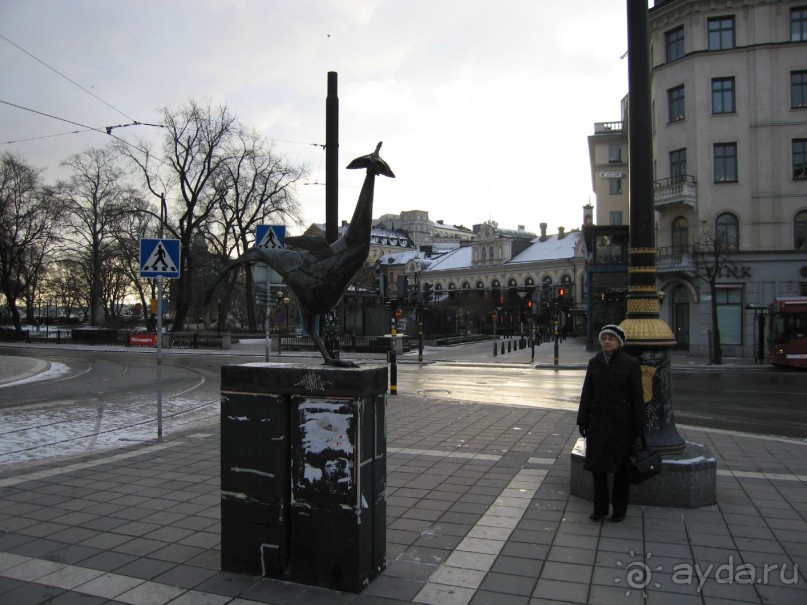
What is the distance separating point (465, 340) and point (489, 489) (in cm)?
4108

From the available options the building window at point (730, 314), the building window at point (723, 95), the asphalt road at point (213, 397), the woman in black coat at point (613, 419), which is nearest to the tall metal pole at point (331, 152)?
the asphalt road at point (213, 397)

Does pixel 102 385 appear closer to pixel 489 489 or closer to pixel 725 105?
pixel 489 489

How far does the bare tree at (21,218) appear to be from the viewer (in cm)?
4741

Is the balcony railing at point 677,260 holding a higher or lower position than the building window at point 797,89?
lower

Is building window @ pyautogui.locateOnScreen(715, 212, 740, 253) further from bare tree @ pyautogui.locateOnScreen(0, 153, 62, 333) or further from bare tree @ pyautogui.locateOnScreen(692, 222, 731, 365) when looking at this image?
bare tree @ pyautogui.locateOnScreen(0, 153, 62, 333)

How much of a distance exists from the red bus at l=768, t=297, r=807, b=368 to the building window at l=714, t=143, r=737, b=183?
28.8 ft

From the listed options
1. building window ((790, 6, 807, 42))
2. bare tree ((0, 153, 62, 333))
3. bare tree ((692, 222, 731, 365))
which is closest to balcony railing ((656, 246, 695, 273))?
bare tree ((692, 222, 731, 365))

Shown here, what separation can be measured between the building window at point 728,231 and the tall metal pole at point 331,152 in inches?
1068

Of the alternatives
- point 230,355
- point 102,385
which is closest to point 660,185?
point 230,355

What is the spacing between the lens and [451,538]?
4.86 m

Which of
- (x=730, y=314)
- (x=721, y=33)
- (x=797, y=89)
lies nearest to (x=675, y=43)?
(x=721, y=33)

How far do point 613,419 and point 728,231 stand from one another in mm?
31063

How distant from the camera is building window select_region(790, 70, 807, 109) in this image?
31.3 metres

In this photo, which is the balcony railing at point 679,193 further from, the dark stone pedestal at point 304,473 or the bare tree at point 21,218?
the bare tree at point 21,218
